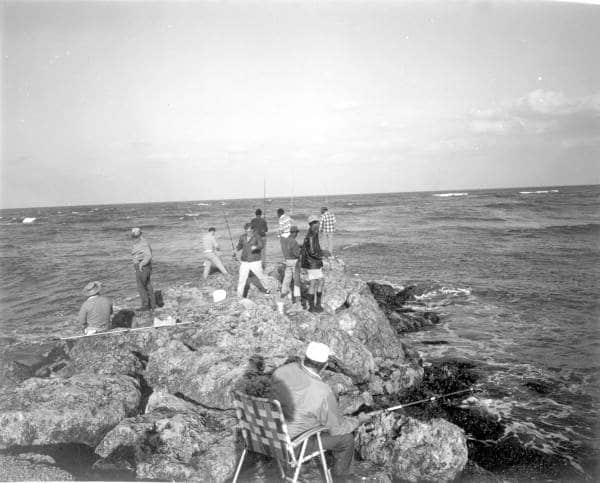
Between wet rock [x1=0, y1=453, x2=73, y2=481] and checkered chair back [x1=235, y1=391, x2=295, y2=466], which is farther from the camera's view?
wet rock [x1=0, y1=453, x2=73, y2=481]

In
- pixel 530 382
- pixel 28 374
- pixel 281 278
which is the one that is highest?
pixel 281 278

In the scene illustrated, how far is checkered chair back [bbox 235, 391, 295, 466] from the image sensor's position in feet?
10.9

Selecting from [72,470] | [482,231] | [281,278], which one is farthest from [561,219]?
[72,470]

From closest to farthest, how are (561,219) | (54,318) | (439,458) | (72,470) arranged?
(72,470), (439,458), (54,318), (561,219)

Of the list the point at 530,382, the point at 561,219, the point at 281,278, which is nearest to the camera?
the point at 530,382

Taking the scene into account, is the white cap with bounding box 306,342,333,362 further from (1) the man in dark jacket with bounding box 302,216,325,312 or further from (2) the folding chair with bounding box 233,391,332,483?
(1) the man in dark jacket with bounding box 302,216,325,312

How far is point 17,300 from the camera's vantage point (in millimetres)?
15078

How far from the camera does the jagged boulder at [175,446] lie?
4117mm

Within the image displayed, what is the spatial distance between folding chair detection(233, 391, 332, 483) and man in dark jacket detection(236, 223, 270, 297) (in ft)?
18.3

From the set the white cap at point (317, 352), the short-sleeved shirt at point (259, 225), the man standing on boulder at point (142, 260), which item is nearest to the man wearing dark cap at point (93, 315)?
the man standing on boulder at point (142, 260)

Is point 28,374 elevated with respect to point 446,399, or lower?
elevated

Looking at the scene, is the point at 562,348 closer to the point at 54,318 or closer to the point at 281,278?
the point at 281,278

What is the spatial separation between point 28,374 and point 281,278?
6.08 meters

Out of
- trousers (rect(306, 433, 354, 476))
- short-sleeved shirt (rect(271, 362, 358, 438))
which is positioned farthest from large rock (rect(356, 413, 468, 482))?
short-sleeved shirt (rect(271, 362, 358, 438))
